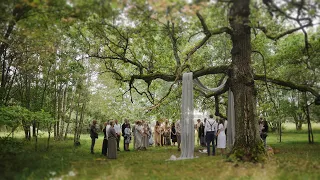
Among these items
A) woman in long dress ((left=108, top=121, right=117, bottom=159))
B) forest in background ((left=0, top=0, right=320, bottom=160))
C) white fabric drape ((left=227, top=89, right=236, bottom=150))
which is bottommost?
woman in long dress ((left=108, top=121, right=117, bottom=159))

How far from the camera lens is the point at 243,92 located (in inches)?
466

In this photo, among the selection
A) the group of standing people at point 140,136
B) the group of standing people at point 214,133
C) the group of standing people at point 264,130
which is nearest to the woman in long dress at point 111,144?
the group of standing people at point 214,133

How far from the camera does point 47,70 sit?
1981 centimetres

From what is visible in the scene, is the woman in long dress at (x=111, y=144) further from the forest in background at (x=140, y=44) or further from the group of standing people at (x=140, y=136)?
the group of standing people at (x=140, y=136)

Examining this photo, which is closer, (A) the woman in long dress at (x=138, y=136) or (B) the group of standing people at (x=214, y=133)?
(B) the group of standing people at (x=214, y=133)

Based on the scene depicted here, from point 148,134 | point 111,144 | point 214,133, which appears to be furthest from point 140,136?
point 214,133

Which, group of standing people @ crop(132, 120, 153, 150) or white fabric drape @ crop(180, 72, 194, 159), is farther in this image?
group of standing people @ crop(132, 120, 153, 150)

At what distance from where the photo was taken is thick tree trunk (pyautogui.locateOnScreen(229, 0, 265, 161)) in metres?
11.4

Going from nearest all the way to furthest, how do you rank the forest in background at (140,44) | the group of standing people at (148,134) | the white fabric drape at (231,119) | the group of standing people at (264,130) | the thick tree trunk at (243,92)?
the forest in background at (140,44)
the thick tree trunk at (243,92)
the white fabric drape at (231,119)
the group of standing people at (148,134)
the group of standing people at (264,130)

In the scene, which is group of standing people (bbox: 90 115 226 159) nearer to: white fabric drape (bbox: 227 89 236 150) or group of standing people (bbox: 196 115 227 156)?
group of standing people (bbox: 196 115 227 156)

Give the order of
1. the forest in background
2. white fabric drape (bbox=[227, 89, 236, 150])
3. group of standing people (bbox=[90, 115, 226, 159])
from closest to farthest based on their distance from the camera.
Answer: the forest in background
white fabric drape (bbox=[227, 89, 236, 150])
group of standing people (bbox=[90, 115, 226, 159])

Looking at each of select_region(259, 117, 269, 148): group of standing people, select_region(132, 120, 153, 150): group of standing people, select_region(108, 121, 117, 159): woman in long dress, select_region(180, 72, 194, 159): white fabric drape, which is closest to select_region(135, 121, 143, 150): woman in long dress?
select_region(132, 120, 153, 150): group of standing people

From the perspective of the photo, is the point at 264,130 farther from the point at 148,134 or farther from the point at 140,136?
the point at 140,136

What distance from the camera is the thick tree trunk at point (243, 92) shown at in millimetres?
11414
